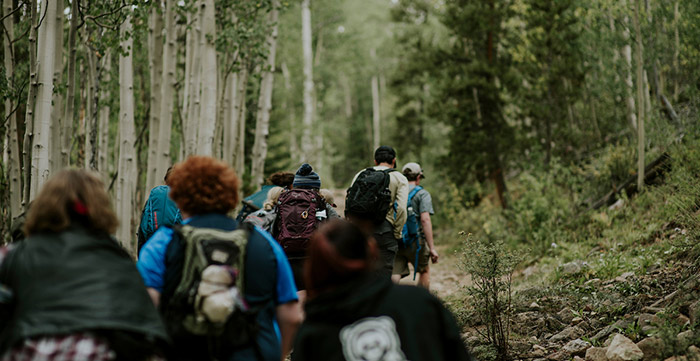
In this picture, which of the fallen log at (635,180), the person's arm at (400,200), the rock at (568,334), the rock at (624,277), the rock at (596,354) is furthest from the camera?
the fallen log at (635,180)

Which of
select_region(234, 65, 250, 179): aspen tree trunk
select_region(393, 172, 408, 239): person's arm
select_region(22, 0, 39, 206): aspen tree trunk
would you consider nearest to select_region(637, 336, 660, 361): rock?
select_region(393, 172, 408, 239): person's arm

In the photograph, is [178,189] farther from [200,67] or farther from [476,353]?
[200,67]

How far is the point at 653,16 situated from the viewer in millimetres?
12680

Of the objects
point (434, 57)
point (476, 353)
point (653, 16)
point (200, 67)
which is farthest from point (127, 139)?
point (434, 57)

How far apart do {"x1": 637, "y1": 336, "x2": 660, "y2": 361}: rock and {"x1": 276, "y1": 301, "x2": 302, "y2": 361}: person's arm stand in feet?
11.0

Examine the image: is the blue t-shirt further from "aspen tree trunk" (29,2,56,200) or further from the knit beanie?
"aspen tree trunk" (29,2,56,200)

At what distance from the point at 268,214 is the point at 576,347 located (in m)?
3.24

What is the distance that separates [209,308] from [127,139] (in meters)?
6.84

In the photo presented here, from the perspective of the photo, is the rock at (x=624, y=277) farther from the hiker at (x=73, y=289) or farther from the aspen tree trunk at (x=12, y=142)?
the aspen tree trunk at (x=12, y=142)

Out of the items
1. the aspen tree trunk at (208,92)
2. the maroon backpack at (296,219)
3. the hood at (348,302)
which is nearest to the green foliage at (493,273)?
the maroon backpack at (296,219)

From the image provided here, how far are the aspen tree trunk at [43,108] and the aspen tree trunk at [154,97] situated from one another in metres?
3.03

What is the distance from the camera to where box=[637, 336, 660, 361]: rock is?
4.91 m

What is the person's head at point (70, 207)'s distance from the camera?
2.45 m

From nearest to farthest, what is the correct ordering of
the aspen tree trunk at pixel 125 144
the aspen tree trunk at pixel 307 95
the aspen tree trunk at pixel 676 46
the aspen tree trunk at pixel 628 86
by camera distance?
1. the aspen tree trunk at pixel 125 144
2. the aspen tree trunk at pixel 676 46
3. the aspen tree trunk at pixel 628 86
4. the aspen tree trunk at pixel 307 95
